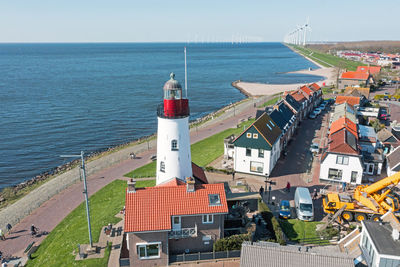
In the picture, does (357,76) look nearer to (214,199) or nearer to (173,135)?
(173,135)

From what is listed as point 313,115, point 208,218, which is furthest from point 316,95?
point 208,218

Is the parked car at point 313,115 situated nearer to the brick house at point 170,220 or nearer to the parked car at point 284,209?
the parked car at point 284,209

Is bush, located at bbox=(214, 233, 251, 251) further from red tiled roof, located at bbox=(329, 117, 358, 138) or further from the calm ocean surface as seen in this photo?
the calm ocean surface

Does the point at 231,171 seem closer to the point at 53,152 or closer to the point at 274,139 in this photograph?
the point at 274,139

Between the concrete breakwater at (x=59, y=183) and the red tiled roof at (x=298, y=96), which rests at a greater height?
the red tiled roof at (x=298, y=96)

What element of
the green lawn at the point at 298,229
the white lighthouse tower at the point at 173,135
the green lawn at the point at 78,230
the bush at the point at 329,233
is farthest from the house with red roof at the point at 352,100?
the white lighthouse tower at the point at 173,135

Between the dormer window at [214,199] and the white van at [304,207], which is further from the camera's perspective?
the white van at [304,207]

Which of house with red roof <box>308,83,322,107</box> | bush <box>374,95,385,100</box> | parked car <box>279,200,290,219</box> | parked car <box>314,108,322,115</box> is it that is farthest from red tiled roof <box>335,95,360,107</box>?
parked car <box>279,200,290,219</box>
